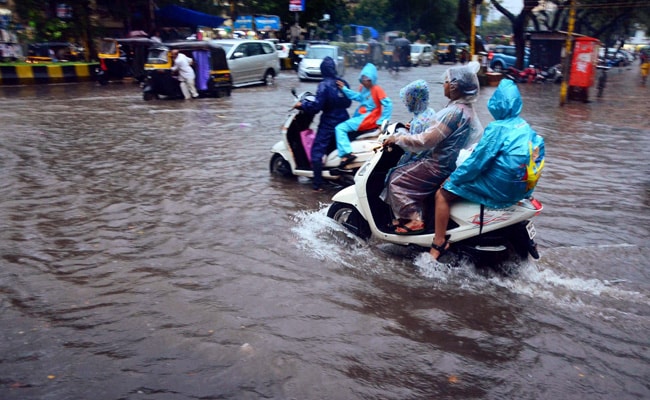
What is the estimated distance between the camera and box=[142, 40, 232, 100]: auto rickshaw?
16.5 m

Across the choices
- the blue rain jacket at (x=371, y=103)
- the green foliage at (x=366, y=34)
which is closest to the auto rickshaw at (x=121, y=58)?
the blue rain jacket at (x=371, y=103)

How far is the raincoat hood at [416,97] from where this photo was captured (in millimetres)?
5090

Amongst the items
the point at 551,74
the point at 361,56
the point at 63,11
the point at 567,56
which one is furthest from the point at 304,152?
the point at 361,56

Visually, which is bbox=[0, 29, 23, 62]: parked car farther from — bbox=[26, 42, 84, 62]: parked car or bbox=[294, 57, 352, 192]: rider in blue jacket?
bbox=[294, 57, 352, 192]: rider in blue jacket

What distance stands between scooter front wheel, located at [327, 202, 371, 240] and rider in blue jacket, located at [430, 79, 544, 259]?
4.22 ft

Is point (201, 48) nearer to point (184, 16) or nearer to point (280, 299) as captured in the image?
point (280, 299)

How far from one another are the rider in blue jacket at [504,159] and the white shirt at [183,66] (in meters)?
13.6

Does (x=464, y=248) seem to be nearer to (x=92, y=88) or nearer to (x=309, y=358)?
(x=309, y=358)

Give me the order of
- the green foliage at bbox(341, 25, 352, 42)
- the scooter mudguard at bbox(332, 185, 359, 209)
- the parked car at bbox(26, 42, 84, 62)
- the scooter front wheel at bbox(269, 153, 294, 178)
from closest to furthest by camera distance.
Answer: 1. the scooter mudguard at bbox(332, 185, 359, 209)
2. the scooter front wheel at bbox(269, 153, 294, 178)
3. the parked car at bbox(26, 42, 84, 62)
4. the green foliage at bbox(341, 25, 352, 42)

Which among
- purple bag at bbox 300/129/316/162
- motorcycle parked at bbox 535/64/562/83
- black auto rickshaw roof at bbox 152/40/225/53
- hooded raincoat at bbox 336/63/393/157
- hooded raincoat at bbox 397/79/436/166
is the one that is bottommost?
motorcycle parked at bbox 535/64/562/83

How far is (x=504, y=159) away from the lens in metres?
4.12

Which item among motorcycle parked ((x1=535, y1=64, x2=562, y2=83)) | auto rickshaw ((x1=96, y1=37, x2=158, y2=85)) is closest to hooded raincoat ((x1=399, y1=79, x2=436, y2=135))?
auto rickshaw ((x1=96, y1=37, x2=158, y2=85))

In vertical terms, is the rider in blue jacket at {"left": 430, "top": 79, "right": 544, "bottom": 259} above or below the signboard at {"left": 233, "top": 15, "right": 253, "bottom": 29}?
below

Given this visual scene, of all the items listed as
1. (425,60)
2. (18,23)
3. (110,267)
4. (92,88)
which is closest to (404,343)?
(110,267)
